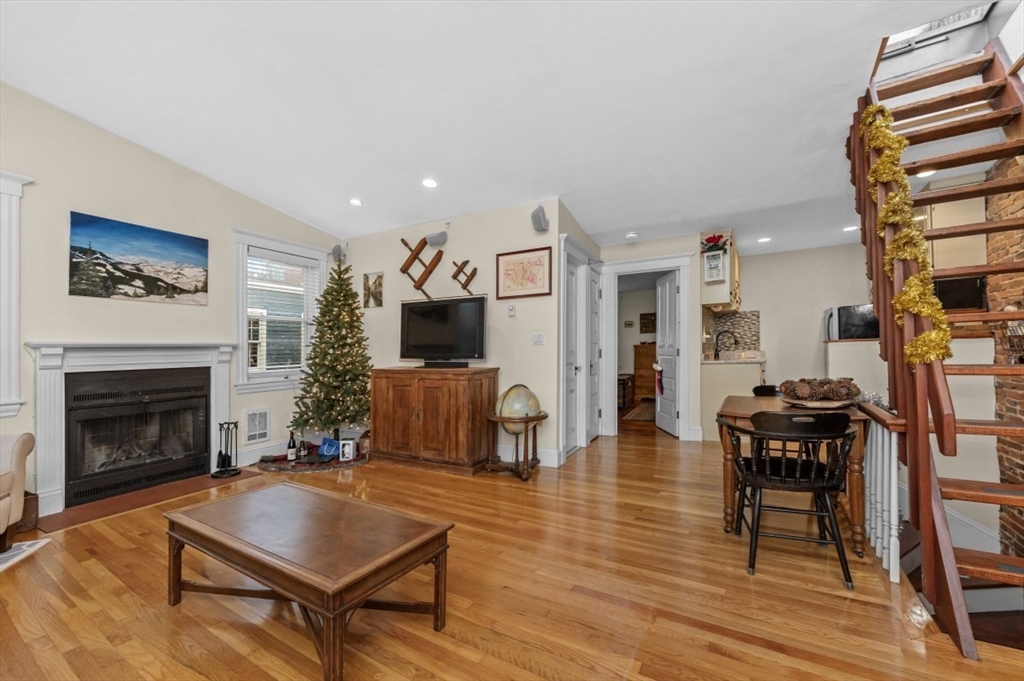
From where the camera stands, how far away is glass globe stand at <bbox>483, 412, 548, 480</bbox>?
3.79 m

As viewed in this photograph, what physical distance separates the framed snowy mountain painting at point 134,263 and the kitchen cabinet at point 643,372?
7108 millimetres

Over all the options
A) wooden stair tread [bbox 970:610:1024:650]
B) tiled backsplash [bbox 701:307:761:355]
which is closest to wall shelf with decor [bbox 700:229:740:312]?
tiled backsplash [bbox 701:307:761:355]

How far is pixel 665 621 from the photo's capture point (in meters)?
1.79

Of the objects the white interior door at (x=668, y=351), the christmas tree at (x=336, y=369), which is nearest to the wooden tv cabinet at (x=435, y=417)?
the christmas tree at (x=336, y=369)

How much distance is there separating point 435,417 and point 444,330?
921mm

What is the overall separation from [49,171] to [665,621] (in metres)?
4.95

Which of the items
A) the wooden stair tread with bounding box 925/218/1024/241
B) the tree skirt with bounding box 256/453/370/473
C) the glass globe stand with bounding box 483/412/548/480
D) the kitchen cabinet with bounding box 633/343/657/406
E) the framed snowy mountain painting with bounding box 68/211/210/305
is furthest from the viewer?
the kitchen cabinet with bounding box 633/343/657/406

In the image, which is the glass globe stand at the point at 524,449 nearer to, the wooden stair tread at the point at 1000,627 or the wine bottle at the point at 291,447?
the wine bottle at the point at 291,447

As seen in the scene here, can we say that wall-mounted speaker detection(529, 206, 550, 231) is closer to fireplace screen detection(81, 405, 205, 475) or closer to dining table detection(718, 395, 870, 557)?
dining table detection(718, 395, 870, 557)

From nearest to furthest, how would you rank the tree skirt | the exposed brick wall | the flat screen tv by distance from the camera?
the exposed brick wall → the tree skirt → the flat screen tv

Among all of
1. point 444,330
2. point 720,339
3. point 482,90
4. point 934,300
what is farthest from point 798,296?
point 482,90

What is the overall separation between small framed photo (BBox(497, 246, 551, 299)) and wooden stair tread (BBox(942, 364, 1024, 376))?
2.86m

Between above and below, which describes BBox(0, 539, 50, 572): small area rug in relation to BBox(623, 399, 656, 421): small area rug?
above

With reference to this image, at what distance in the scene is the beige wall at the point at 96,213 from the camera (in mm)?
3055
